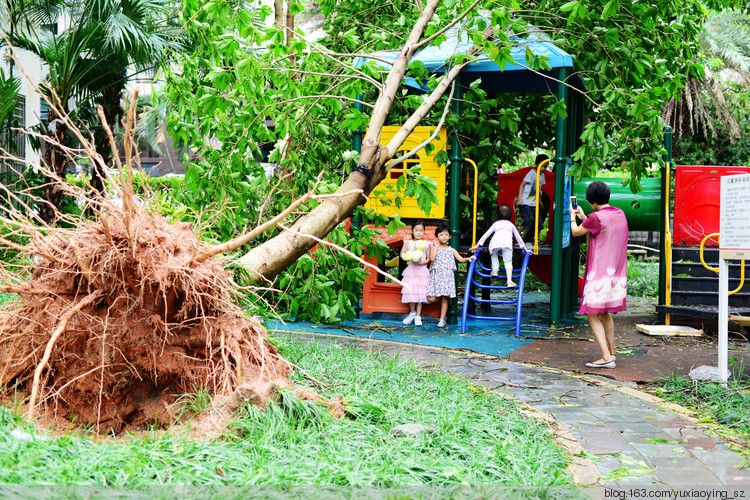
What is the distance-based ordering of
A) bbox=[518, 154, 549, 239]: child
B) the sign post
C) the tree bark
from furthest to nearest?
bbox=[518, 154, 549, 239]: child → the sign post → the tree bark

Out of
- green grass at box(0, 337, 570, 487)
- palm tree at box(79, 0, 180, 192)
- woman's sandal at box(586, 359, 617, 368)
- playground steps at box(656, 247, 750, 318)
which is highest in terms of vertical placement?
palm tree at box(79, 0, 180, 192)

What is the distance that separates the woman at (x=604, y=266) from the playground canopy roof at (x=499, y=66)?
2.38m

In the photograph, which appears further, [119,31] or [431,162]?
[119,31]

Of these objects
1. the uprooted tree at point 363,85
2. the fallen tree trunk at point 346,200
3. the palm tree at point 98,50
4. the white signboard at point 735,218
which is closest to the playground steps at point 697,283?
the uprooted tree at point 363,85

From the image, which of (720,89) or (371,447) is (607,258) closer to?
(371,447)

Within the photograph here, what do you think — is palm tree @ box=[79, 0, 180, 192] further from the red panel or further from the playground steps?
the playground steps

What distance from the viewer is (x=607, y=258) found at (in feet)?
22.4

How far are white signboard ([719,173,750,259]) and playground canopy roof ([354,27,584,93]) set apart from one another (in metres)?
2.90

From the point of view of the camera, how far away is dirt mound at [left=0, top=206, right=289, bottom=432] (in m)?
4.05

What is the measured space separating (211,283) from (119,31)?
7.58m

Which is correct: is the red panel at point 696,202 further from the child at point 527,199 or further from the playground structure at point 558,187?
the child at point 527,199

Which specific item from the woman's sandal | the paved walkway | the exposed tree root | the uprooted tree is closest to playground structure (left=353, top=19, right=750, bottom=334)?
the uprooted tree

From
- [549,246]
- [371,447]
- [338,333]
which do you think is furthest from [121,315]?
[549,246]

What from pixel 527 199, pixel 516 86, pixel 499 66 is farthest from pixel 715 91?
pixel 499 66
